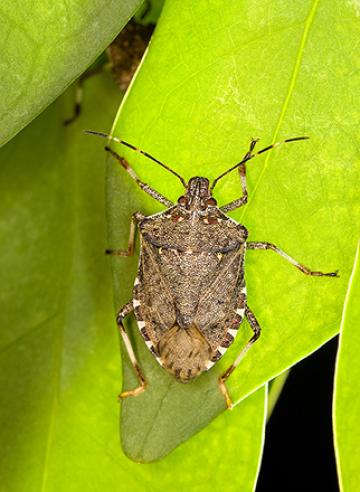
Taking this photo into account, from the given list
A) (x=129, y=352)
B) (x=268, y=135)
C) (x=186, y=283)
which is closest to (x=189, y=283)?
(x=186, y=283)

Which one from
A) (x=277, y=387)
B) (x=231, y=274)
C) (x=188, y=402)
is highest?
(x=231, y=274)

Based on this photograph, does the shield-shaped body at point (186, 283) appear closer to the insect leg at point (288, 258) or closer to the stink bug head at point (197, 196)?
the stink bug head at point (197, 196)

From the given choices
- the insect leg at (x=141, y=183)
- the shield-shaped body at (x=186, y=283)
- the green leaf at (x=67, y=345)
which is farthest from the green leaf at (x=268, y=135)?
the shield-shaped body at (x=186, y=283)

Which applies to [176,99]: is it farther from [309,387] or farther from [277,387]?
[309,387]

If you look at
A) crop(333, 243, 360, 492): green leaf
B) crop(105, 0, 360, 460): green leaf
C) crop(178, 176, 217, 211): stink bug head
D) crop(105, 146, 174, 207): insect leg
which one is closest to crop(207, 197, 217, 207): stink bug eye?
crop(178, 176, 217, 211): stink bug head

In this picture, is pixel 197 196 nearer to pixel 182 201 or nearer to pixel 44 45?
pixel 182 201

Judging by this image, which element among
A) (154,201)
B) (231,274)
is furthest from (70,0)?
(231,274)
